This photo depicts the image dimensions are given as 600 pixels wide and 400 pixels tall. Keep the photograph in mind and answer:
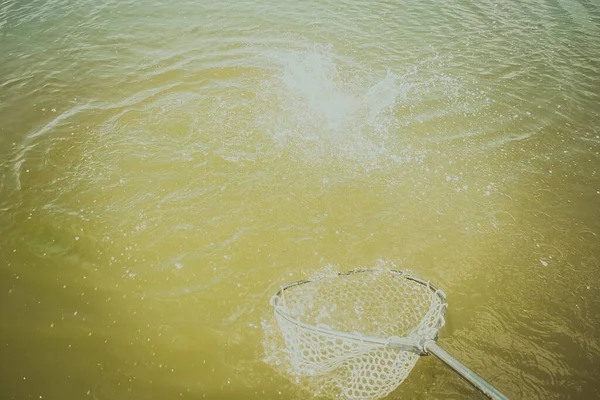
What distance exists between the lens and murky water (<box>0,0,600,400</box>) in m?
3.91

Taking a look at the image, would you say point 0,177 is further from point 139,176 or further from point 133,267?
point 133,267

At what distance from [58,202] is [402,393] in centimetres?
577

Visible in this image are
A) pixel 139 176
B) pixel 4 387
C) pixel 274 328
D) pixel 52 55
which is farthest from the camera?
pixel 52 55

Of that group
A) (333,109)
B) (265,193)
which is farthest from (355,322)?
(333,109)

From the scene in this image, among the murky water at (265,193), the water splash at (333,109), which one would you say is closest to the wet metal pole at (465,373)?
the murky water at (265,193)

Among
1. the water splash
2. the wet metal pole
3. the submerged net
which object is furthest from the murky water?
the wet metal pole

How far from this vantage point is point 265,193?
561 cm

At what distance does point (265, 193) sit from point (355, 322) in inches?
102

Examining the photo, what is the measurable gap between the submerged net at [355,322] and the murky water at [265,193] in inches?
12.5

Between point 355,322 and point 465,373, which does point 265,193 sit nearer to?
point 355,322

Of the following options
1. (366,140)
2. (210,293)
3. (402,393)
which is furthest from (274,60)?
(402,393)

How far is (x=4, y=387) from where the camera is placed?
11.6ft

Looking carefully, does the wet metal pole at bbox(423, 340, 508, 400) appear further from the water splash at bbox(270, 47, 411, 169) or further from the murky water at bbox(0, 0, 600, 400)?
the water splash at bbox(270, 47, 411, 169)

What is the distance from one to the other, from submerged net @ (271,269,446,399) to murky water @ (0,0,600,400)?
1.04 feet
